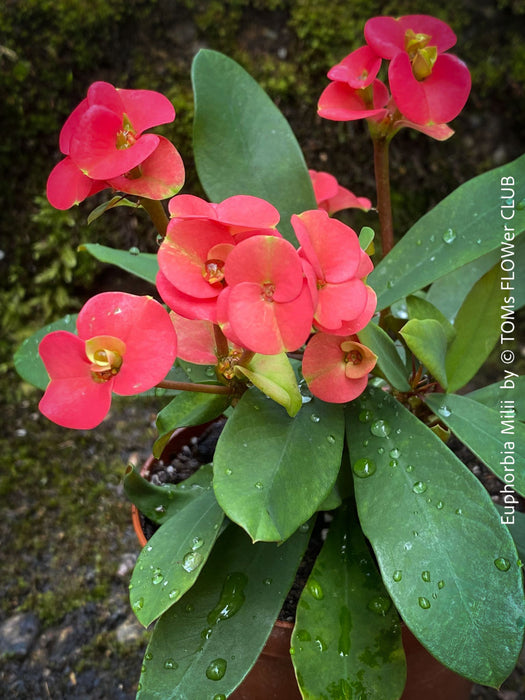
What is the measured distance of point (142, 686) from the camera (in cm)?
68

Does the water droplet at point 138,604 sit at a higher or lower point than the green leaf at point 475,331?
lower

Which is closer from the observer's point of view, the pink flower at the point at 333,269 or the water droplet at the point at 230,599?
the pink flower at the point at 333,269

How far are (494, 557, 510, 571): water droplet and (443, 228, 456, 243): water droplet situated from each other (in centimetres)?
41

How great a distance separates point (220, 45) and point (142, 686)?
1285 millimetres

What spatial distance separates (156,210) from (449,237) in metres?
0.39

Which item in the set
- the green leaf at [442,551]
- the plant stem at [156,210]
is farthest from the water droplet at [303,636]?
the plant stem at [156,210]

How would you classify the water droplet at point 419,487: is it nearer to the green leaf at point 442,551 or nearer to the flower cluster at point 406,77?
the green leaf at point 442,551

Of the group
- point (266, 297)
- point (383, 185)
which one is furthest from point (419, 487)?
point (383, 185)

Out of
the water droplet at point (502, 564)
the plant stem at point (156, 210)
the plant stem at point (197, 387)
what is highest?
the plant stem at point (156, 210)

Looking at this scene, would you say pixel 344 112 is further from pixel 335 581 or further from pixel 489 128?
pixel 489 128

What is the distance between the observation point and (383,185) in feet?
2.78

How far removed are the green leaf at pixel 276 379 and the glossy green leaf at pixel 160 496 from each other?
0.85 ft

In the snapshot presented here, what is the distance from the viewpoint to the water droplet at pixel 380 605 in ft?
2.35

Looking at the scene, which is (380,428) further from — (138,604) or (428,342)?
(138,604)
